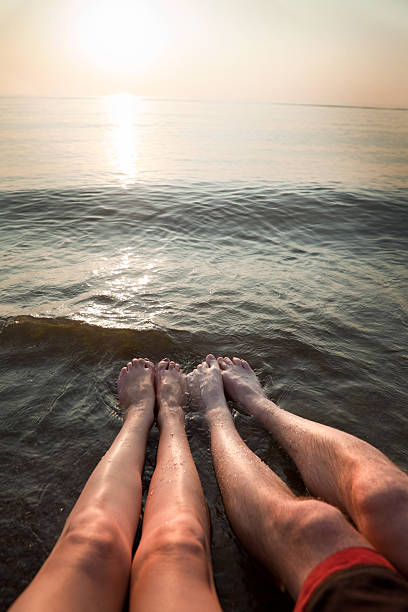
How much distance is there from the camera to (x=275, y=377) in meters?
2.95

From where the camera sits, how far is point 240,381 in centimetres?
278

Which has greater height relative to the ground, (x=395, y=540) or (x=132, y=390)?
(x=395, y=540)

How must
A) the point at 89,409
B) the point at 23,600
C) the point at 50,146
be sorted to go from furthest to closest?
the point at 50,146 < the point at 89,409 < the point at 23,600

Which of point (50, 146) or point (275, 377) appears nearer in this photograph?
point (275, 377)

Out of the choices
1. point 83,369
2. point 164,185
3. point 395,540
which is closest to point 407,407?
point 395,540

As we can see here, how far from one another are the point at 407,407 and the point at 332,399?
48 cm

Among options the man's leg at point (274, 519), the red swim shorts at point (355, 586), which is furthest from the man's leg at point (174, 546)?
the red swim shorts at point (355, 586)

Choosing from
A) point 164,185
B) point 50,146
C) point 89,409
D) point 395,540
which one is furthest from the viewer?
point 50,146

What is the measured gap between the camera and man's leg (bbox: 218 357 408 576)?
126 cm

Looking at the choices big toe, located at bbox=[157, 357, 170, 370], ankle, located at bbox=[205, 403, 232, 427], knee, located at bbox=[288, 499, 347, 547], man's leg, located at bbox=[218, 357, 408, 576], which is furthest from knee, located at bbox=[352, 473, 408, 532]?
big toe, located at bbox=[157, 357, 170, 370]

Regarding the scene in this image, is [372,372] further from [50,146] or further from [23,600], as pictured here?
[50,146]

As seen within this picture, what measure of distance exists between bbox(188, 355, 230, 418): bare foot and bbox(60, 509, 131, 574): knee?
114cm

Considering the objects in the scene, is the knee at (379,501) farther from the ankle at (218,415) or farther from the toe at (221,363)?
the toe at (221,363)

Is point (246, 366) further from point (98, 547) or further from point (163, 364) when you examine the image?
point (98, 547)
